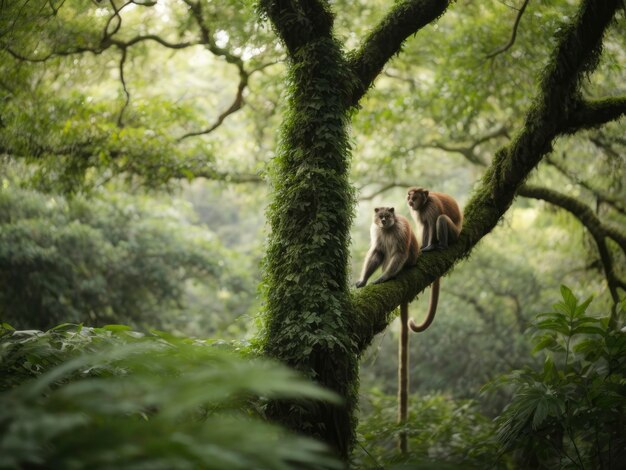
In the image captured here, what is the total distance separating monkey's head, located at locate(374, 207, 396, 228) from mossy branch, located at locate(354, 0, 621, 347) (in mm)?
708

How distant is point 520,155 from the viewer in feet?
18.1

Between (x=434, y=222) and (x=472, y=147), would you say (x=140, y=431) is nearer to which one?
(x=434, y=222)

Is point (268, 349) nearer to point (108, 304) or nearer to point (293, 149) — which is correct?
point (293, 149)

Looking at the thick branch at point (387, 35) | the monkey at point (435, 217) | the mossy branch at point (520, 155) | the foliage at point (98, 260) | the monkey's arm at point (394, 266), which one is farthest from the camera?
the foliage at point (98, 260)

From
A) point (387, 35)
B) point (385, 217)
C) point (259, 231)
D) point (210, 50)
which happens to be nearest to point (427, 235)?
Answer: point (385, 217)

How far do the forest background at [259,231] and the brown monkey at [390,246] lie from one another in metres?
0.74

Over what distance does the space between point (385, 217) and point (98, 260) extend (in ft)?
29.9

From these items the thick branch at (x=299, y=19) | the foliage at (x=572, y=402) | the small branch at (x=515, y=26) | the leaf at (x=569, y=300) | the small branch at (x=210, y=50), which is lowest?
the foliage at (x=572, y=402)

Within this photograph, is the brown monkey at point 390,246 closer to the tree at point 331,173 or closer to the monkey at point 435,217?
the tree at point 331,173

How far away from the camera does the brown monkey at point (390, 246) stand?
545 cm

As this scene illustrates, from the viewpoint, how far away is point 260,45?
862cm

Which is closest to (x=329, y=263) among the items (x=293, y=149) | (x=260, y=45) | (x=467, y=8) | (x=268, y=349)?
(x=268, y=349)

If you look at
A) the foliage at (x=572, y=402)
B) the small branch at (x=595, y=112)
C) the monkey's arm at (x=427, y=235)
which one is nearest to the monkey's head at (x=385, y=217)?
the monkey's arm at (x=427, y=235)

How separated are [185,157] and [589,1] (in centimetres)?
593
